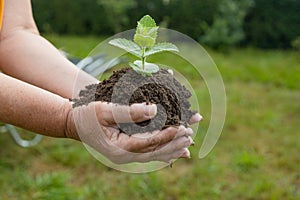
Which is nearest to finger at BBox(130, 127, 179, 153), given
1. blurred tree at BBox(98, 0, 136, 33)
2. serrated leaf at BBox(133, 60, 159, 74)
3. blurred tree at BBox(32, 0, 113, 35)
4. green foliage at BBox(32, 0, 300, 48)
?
serrated leaf at BBox(133, 60, 159, 74)

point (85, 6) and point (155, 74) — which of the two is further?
point (85, 6)

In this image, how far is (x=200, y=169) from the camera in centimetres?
443

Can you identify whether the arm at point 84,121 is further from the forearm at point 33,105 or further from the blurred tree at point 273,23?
the blurred tree at point 273,23

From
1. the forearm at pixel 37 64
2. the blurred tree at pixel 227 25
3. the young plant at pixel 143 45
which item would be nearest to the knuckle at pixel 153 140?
the young plant at pixel 143 45

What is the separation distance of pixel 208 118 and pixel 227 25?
3262 mm

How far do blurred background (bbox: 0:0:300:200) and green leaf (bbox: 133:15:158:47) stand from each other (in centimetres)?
264

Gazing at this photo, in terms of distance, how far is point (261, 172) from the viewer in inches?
177

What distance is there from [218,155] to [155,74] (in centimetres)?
346

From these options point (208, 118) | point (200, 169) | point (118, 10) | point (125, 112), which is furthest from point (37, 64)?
point (118, 10)

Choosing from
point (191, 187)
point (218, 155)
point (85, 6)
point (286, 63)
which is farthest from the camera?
point (85, 6)

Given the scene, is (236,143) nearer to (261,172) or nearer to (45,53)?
(261,172)

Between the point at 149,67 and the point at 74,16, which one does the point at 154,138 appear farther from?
the point at 74,16

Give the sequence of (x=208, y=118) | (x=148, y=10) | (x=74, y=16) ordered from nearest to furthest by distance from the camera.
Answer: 1. (x=208, y=118)
2. (x=148, y=10)
3. (x=74, y=16)

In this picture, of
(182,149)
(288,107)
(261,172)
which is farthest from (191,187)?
(182,149)
